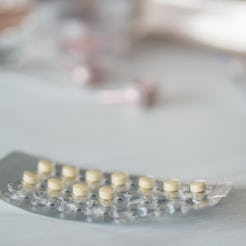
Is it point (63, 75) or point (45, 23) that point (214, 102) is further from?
point (45, 23)

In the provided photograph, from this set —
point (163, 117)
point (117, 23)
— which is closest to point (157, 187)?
point (163, 117)

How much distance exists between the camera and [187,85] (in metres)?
0.53

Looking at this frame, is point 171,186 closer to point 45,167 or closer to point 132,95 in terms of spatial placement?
point 45,167

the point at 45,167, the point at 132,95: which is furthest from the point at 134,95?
the point at 45,167

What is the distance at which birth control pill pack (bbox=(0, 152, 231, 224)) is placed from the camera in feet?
0.93

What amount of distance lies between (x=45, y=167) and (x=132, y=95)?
0.55 ft

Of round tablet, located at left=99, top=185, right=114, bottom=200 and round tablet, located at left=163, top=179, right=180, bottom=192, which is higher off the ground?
round tablet, located at left=163, top=179, right=180, bottom=192

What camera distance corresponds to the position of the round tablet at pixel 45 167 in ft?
1.08

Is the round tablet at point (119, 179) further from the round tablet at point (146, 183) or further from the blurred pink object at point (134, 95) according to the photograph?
the blurred pink object at point (134, 95)

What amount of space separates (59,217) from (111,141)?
13cm

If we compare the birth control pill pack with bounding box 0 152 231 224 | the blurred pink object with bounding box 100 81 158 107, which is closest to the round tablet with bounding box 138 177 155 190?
the birth control pill pack with bounding box 0 152 231 224

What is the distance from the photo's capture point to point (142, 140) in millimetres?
406

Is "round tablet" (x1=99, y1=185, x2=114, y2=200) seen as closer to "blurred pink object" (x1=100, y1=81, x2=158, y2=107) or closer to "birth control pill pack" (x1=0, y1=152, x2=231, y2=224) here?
"birth control pill pack" (x1=0, y1=152, x2=231, y2=224)

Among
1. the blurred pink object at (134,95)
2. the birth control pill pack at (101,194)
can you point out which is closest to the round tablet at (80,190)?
the birth control pill pack at (101,194)
